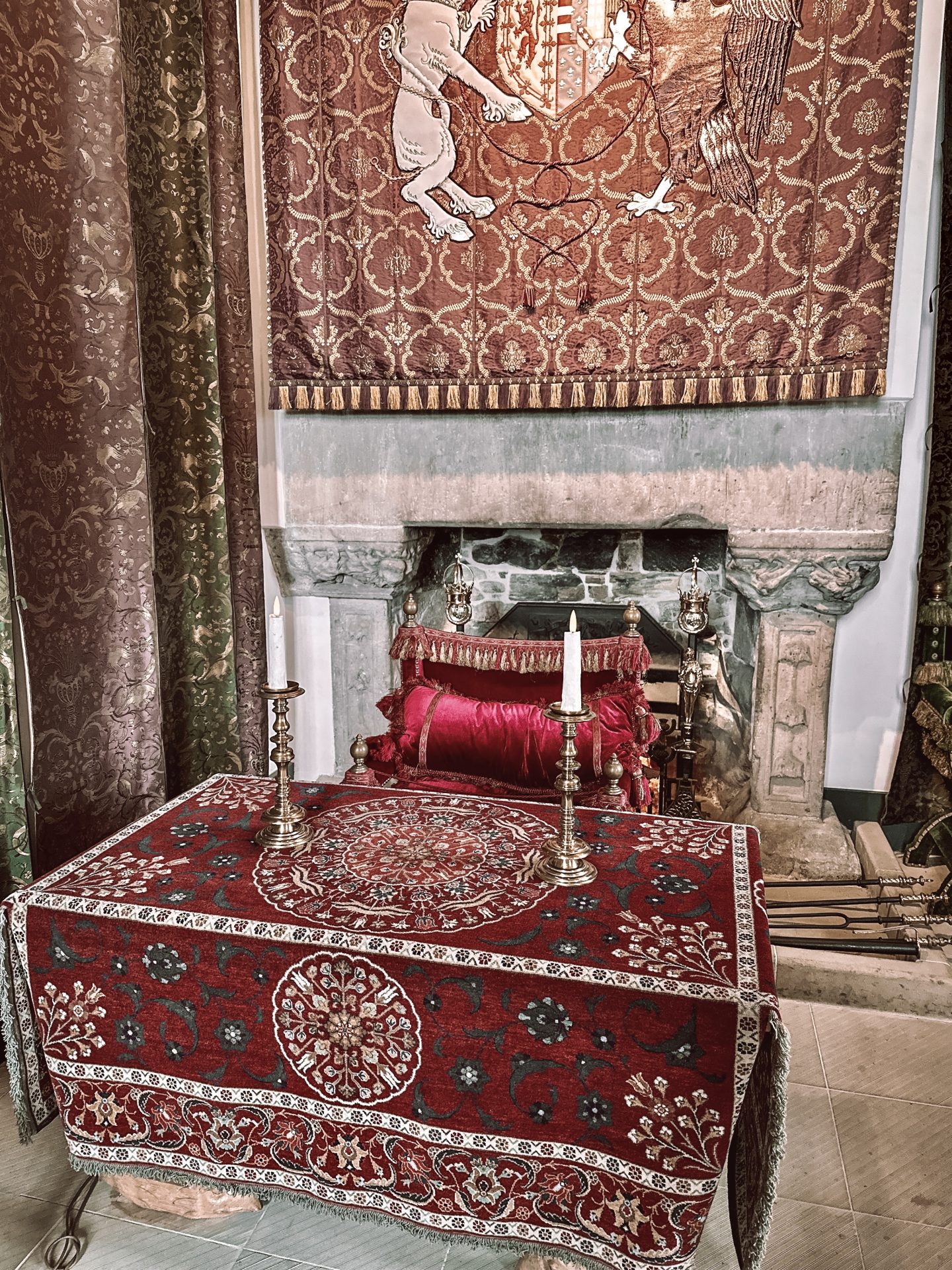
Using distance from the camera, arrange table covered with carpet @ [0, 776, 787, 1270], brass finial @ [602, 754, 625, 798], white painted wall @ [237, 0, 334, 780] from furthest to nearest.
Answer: white painted wall @ [237, 0, 334, 780], brass finial @ [602, 754, 625, 798], table covered with carpet @ [0, 776, 787, 1270]

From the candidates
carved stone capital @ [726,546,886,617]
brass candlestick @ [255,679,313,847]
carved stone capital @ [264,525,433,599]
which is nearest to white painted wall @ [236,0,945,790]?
carved stone capital @ [264,525,433,599]

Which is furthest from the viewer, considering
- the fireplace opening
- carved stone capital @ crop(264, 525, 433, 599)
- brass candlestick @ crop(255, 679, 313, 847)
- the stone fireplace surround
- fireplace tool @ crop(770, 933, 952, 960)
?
the fireplace opening

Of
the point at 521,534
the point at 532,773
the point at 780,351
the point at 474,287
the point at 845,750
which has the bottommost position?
the point at 845,750

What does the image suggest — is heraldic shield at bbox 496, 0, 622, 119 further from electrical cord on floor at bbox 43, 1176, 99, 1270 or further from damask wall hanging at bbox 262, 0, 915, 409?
electrical cord on floor at bbox 43, 1176, 99, 1270

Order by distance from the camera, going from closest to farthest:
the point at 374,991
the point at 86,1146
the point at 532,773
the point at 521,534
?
the point at 374,991 < the point at 86,1146 < the point at 532,773 < the point at 521,534

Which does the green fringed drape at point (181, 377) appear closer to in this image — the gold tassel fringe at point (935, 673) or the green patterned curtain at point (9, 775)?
the green patterned curtain at point (9, 775)

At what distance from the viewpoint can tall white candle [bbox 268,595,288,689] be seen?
155 centimetres

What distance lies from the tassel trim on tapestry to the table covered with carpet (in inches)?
72.0

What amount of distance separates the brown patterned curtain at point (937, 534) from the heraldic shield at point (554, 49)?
115 centimetres

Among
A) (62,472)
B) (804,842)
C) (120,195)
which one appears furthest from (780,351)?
(62,472)

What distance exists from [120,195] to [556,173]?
4.78ft

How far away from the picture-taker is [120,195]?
240cm

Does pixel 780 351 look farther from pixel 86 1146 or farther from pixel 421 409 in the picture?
pixel 86 1146

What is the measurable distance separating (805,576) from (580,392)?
1.07 metres
